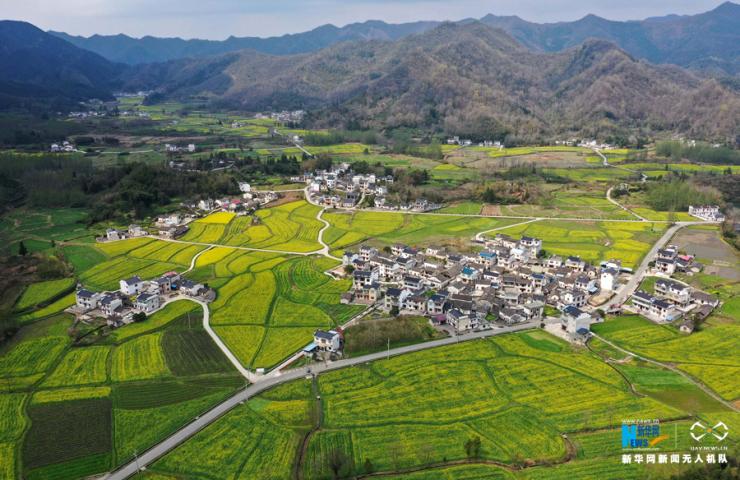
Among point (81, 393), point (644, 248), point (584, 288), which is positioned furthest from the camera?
point (644, 248)

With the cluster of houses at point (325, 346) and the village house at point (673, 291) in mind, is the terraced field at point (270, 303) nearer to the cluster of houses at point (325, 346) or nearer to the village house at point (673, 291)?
the cluster of houses at point (325, 346)

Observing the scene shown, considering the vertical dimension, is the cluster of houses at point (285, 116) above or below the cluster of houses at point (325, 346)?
above

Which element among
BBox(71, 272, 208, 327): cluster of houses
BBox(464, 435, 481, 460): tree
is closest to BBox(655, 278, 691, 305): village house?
BBox(464, 435, 481, 460): tree

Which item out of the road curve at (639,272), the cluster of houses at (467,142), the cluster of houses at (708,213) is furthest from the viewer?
the cluster of houses at (467,142)

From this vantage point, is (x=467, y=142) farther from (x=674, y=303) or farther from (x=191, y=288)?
(x=191, y=288)

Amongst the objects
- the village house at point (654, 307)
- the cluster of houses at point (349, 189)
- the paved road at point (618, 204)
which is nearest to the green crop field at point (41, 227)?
the cluster of houses at point (349, 189)

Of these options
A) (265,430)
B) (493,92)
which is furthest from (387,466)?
(493,92)

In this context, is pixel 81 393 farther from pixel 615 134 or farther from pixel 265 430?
pixel 615 134
